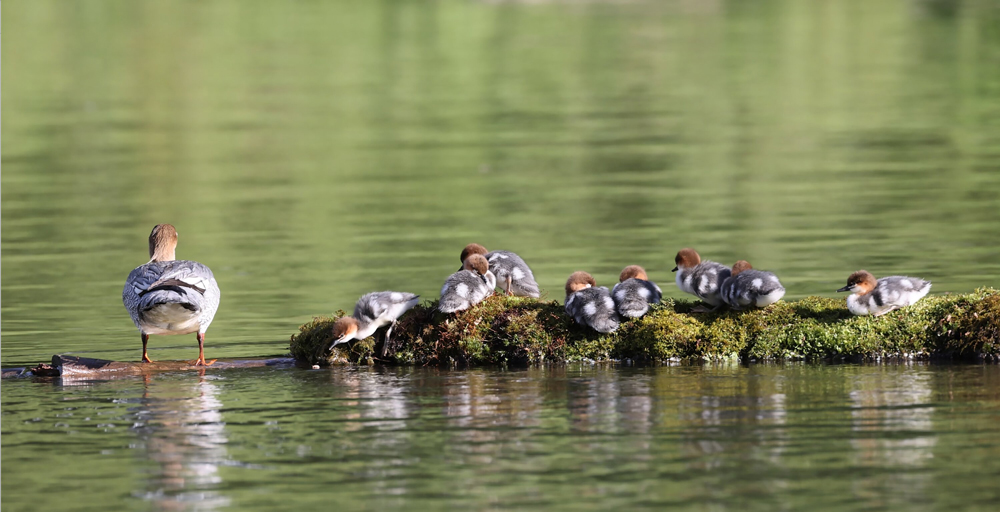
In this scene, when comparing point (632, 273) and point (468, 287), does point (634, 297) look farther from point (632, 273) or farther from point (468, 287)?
point (468, 287)

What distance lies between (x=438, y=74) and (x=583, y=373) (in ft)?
134

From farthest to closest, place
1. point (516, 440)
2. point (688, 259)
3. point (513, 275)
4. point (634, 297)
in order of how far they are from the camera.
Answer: point (513, 275) < point (688, 259) < point (634, 297) < point (516, 440)

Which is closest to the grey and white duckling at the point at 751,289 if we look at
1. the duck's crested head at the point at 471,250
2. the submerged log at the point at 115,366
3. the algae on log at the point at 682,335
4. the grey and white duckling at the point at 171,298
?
the algae on log at the point at 682,335

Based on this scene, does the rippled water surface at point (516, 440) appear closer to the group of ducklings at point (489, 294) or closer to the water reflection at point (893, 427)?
the water reflection at point (893, 427)

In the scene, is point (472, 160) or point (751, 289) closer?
point (751, 289)

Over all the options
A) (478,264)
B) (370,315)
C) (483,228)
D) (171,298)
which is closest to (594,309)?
(478,264)

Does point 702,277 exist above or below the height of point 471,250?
below

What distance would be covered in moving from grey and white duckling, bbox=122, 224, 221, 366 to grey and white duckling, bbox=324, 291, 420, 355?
1.09 metres

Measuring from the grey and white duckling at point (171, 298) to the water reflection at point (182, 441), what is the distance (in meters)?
0.46

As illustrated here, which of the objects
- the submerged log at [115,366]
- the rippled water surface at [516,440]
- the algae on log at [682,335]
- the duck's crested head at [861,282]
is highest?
the duck's crested head at [861,282]

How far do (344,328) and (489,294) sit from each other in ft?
4.26

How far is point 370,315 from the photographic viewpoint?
40.7 ft

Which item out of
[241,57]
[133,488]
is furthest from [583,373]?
[241,57]

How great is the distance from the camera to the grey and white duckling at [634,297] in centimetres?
1221
